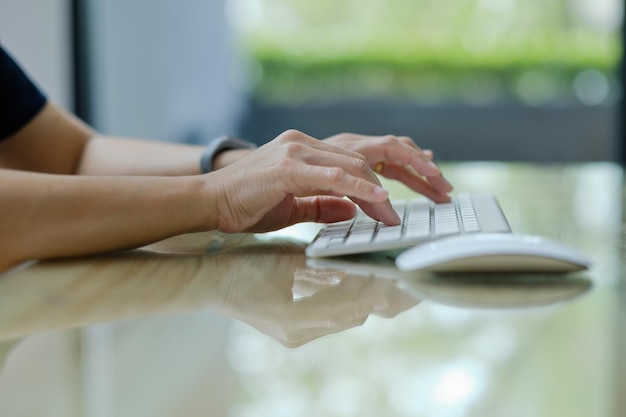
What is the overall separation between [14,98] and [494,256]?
103 centimetres

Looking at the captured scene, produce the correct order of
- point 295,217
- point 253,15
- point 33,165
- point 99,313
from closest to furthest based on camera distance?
point 99,313 < point 295,217 < point 33,165 < point 253,15

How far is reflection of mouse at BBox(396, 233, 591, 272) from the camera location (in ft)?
2.41

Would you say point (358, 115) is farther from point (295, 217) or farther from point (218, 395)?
point (218, 395)

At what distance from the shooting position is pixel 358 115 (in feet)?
22.2

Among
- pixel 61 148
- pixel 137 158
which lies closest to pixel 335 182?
pixel 137 158

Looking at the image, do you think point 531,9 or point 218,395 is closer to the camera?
point 218,395

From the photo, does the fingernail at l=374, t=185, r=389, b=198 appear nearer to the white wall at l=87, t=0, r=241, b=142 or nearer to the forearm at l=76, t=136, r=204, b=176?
the forearm at l=76, t=136, r=204, b=176

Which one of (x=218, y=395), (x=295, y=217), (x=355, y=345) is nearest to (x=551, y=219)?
(x=295, y=217)

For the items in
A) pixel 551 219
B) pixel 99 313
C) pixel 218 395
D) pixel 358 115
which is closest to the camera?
pixel 218 395

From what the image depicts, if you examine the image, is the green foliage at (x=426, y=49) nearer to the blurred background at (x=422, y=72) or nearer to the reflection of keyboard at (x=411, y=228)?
the blurred background at (x=422, y=72)

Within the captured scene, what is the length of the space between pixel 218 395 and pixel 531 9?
6.90 metres

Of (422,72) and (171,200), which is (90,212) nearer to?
(171,200)

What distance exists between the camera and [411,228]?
0.91m

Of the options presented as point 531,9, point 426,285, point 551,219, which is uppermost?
point 426,285
